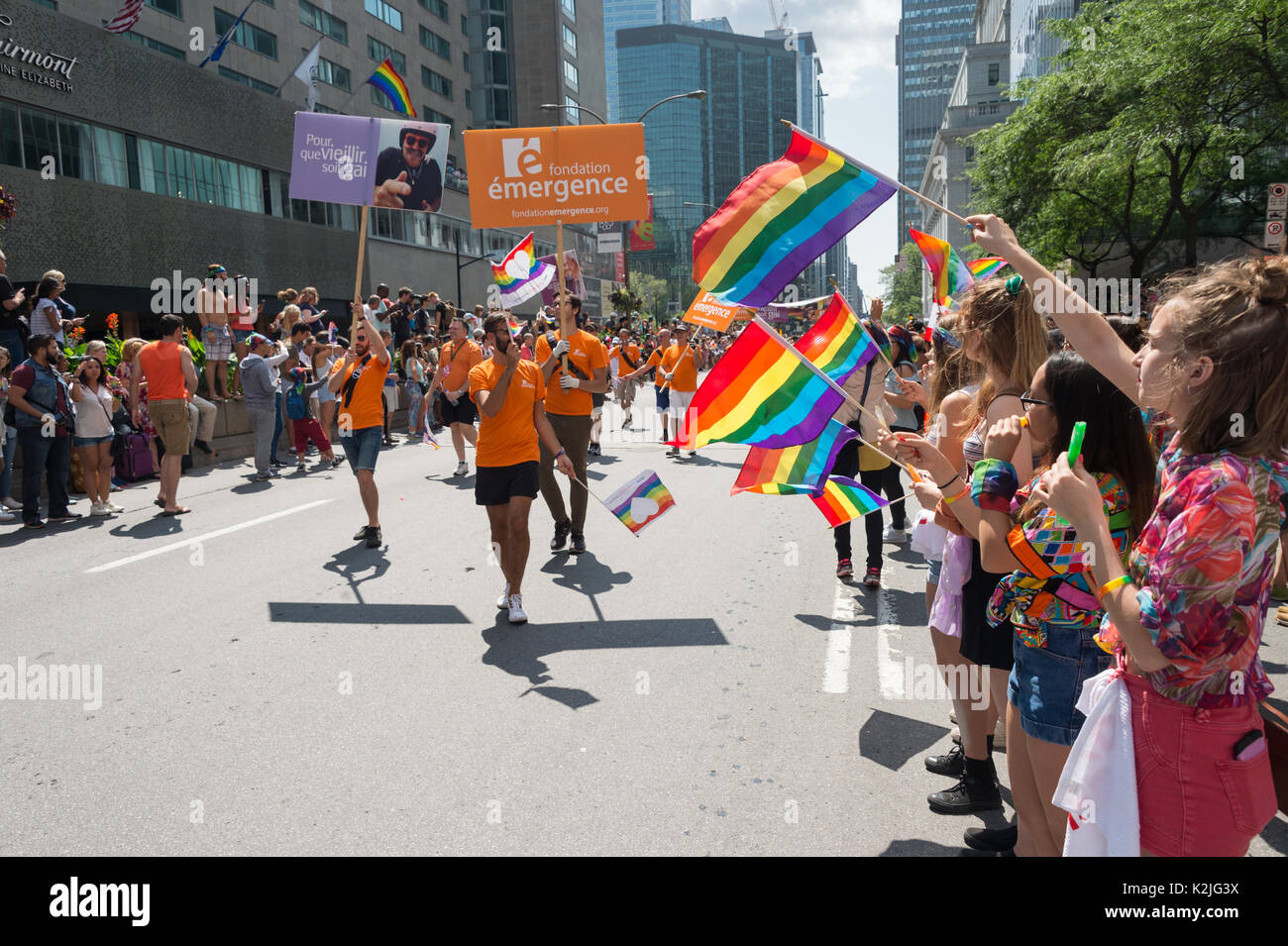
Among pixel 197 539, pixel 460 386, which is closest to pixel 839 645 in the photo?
pixel 197 539

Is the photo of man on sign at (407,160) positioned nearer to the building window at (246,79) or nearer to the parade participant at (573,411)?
the parade participant at (573,411)

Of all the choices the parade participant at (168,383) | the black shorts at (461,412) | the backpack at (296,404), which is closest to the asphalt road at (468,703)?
the parade participant at (168,383)

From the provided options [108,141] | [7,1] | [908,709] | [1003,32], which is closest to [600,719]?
[908,709]

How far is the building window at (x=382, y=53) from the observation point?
156ft

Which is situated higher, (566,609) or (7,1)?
(7,1)

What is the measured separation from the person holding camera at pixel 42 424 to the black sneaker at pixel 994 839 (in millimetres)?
9032

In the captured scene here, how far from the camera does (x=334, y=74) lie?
44.3 metres

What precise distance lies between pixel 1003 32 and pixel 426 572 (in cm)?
10846

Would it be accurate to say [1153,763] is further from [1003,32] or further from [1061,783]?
[1003,32]

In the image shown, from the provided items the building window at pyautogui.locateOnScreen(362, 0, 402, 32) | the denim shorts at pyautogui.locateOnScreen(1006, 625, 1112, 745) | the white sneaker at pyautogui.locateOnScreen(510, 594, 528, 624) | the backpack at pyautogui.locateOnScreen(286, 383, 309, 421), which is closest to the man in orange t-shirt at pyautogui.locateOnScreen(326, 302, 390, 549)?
the white sneaker at pyautogui.locateOnScreen(510, 594, 528, 624)

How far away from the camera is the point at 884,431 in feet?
10.4

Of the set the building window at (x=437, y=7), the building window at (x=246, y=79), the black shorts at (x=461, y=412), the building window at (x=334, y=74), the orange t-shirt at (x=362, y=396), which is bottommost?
the black shorts at (x=461, y=412)

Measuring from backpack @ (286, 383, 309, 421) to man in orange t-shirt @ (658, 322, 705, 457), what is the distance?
18.0 ft

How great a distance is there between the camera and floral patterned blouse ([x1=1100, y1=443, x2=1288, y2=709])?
1.79 m
